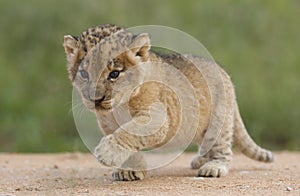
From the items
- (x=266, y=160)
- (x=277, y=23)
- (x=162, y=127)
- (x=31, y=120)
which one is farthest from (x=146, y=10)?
(x=162, y=127)

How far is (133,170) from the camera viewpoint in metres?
7.39

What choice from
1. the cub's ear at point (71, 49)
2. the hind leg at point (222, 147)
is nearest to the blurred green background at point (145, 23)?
the hind leg at point (222, 147)

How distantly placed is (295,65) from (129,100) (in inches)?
299

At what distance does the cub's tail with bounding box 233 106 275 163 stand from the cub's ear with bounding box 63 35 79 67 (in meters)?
2.30

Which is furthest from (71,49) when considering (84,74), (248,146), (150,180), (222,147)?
(248,146)

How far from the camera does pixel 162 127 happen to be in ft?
23.5

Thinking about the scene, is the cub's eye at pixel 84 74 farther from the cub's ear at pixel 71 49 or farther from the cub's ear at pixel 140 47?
the cub's ear at pixel 140 47

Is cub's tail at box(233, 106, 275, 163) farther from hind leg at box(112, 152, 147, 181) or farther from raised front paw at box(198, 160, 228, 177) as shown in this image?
hind leg at box(112, 152, 147, 181)

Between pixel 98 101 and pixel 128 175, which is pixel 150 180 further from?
pixel 98 101

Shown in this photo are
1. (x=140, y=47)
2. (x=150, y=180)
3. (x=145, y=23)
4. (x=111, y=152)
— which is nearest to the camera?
(x=111, y=152)

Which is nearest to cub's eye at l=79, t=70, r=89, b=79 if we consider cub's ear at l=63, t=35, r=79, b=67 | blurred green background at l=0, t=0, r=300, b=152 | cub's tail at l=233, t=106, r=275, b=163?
cub's ear at l=63, t=35, r=79, b=67

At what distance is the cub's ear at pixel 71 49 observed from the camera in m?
6.93

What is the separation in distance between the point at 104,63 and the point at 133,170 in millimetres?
1267

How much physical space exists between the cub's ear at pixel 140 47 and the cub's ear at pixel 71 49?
50cm
